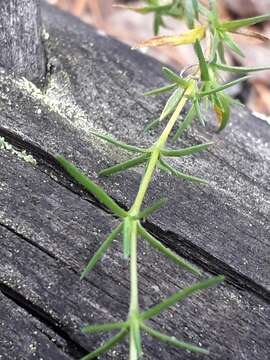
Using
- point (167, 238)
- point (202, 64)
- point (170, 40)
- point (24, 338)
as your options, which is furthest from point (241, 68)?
point (24, 338)

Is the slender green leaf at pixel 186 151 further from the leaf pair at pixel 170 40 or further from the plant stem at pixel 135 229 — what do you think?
the leaf pair at pixel 170 40

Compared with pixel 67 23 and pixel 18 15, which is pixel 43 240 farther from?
pixel 67 23

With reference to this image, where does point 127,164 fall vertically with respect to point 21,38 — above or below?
below

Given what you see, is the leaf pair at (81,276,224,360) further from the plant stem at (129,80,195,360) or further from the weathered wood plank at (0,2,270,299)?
the weathered wood plank at (0,2,270,299)

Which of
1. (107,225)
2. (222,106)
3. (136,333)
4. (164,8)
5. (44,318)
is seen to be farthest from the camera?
(164,8)

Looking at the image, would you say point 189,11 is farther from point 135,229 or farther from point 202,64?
point 135,229

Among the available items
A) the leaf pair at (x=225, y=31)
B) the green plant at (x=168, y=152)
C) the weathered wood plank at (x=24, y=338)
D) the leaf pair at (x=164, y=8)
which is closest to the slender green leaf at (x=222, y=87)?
the green plant at (x=168, y=152)
